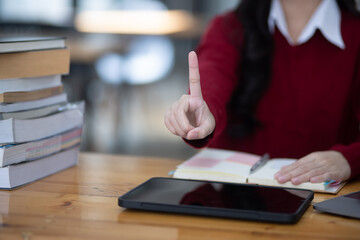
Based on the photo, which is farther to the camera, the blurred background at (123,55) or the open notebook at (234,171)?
the blurred background at (123,55)

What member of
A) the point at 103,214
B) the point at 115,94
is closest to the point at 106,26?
the point at 115,94

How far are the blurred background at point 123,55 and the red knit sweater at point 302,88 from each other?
8.04 feet

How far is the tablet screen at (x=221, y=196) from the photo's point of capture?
804 millimetres

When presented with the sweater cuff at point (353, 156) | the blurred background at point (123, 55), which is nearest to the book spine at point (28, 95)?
the sweater cuff at point (353, 156)

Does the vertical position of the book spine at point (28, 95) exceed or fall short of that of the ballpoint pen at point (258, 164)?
it exceeds it

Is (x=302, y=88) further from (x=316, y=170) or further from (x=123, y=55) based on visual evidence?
(x=123, y=55)

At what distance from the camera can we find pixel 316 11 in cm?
156

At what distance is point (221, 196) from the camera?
85cm

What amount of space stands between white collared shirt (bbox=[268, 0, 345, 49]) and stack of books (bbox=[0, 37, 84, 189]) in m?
0.72

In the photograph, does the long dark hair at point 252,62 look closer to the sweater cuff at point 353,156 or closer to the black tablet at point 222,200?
the sweater cuff at point 353,156

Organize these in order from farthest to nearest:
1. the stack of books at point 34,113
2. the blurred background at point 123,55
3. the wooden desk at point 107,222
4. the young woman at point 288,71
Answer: the blurred background at point 123,55 → the young woman at point 288,71 → the stack of books at point 34,113 → the wooden desk at point 107,222

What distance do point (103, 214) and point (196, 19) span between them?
419cm

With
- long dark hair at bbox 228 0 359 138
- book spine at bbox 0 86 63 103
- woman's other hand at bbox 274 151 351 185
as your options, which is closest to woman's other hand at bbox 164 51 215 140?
woman's other hand at bbox 274 151 351 185

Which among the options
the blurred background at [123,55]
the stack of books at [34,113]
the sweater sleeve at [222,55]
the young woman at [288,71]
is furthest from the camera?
the blurred background at [123,55]
